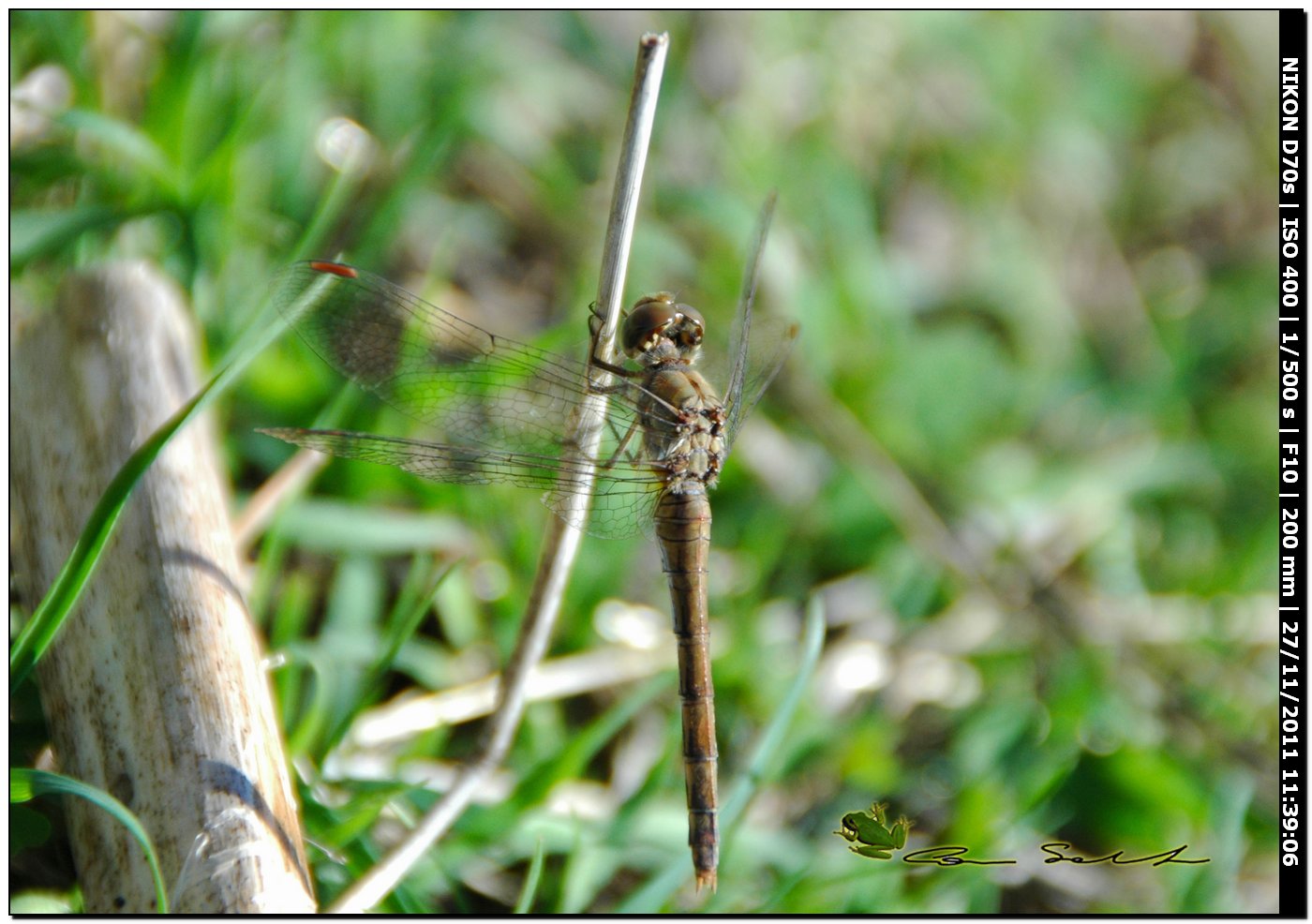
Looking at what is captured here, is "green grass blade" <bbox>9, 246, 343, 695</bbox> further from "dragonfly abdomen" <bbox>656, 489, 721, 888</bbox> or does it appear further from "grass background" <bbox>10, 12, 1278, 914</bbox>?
"dragonfly abdomen" <bbox>656, 489, 721, 888</bbox>

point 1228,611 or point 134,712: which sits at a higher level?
point 1228,611

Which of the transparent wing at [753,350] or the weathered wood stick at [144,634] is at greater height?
the transparent wing at [753,350]

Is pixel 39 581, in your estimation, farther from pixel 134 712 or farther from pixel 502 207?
pixel 502 207

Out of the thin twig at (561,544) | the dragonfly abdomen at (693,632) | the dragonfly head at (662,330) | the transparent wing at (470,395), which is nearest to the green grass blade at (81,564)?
the transparent wing at (470,395)

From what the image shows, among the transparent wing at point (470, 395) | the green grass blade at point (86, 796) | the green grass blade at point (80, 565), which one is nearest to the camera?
the green grass blade at point (86, 796)

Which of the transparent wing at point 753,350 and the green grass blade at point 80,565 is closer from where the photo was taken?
the green grass blade at point 80,565

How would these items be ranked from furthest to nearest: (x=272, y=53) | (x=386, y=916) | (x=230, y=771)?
(x=272, y=53)
(x=386, y=916)
(x=230, y=771)

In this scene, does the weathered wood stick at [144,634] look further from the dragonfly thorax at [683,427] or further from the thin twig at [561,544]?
the dragonfly thorax at [683,427]

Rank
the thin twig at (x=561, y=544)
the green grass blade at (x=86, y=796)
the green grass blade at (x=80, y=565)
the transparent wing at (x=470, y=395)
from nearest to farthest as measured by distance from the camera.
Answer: the green grass blade at (x=86, y=796) → the green grass blade at (x=80, y=565) → the thin twig at (x=561, y=544) → the transparent wing at (x=470, y=395)

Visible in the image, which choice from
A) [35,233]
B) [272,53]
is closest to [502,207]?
[272,53]
